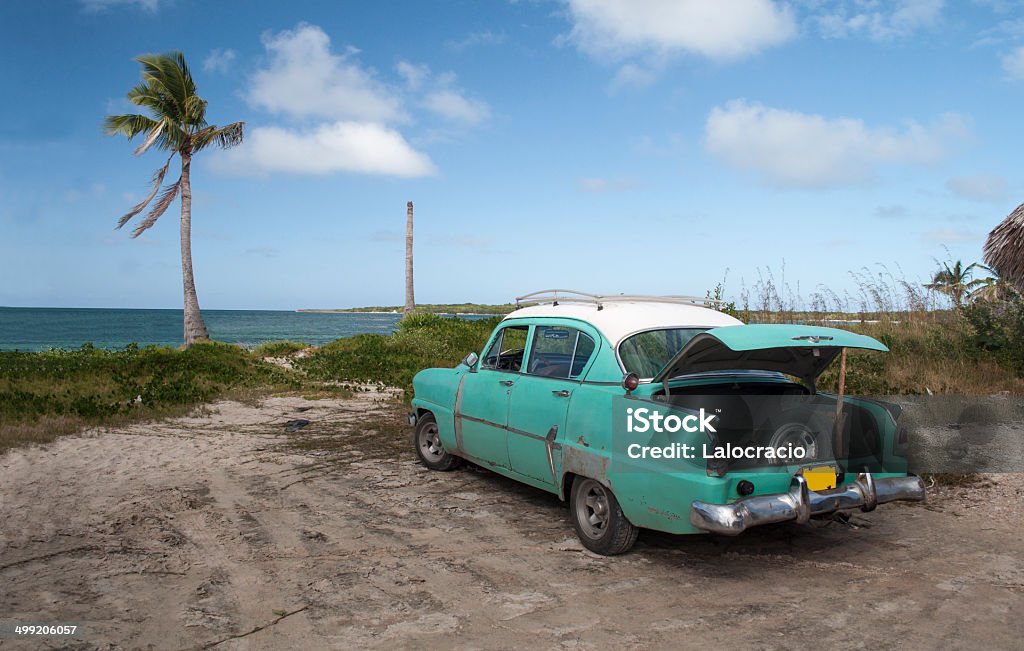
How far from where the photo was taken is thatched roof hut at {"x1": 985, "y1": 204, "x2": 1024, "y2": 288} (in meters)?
12.9

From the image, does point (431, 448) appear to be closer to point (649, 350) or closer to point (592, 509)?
point (592, 509)

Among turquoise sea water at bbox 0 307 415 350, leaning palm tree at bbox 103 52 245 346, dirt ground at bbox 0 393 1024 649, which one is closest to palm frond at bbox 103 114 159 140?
leaning palm tree at bbox 103 52 245 346

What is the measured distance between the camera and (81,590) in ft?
14.5

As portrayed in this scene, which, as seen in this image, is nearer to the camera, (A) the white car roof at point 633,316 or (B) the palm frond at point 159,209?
(A) the white car roof at point 633,316

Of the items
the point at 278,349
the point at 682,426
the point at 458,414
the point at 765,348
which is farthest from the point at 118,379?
A: the point at 765,348

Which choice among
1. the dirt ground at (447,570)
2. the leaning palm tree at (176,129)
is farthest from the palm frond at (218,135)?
the dirt ground at (447,570)

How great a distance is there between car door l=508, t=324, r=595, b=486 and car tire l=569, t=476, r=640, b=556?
13.5 inches

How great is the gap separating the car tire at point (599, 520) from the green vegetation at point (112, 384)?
734cm

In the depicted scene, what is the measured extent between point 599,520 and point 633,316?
1.57 m

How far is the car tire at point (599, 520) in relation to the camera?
4.93 metres

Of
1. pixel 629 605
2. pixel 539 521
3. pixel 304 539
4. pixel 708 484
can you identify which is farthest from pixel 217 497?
pixel 708 484

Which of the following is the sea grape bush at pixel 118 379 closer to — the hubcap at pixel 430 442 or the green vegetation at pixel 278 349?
the green vegetation at pixel 278 349

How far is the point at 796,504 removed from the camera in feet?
14.5

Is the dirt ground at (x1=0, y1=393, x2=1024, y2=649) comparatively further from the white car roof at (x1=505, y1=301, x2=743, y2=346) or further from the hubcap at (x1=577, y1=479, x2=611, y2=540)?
the white car roof at (x1=505, y1=301, x2=743, y2=346)
